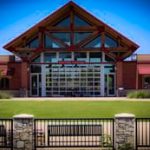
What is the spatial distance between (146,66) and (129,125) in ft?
113

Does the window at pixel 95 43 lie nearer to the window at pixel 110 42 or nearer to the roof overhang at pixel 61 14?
the window at pixel 110 42

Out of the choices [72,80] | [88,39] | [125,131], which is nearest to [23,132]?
[125,131]

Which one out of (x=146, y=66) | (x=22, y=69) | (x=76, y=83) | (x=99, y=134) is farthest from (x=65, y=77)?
(x=99, y=134)

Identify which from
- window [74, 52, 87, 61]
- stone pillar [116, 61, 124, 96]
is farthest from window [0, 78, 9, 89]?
stone pillar [116, 61, 124, 96]

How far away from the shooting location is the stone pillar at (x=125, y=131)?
12984 millimetres

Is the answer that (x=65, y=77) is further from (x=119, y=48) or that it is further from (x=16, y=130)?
(x=16, y=130)

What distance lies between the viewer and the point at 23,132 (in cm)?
1308

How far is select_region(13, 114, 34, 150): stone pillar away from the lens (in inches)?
514

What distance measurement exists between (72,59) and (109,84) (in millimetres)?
4298

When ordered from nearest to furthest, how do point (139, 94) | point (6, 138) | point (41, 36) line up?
point (6, 138) < point (139, 94) < point (41, 36)

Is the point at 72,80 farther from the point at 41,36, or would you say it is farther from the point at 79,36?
the point at 41,36

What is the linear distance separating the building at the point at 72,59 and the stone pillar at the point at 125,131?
3108cm

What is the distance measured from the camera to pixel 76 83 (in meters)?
45.8

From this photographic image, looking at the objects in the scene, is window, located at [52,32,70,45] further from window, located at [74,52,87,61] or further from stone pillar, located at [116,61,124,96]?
stone pillar, located at [116,61,124,96]
